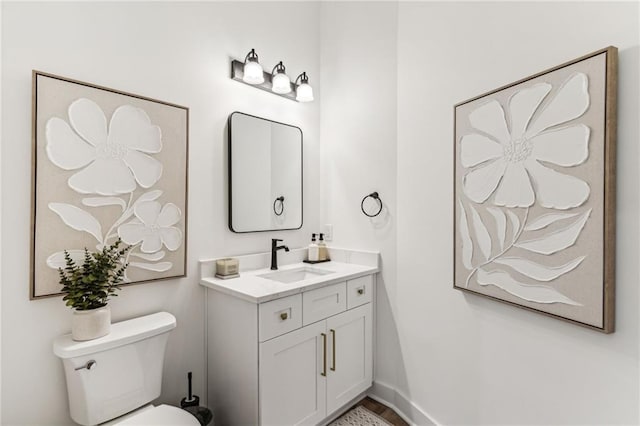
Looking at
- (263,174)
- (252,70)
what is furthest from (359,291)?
(252,70)

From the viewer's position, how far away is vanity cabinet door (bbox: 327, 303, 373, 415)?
6.12 feet

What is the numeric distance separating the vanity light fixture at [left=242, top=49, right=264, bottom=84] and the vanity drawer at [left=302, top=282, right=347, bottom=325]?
133 centimetres

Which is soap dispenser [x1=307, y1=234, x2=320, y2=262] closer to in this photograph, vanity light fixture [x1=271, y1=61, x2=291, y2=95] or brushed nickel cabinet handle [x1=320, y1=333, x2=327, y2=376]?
→ brushed nickel cabinet handle [x1=320, y1=333, x2=327, y2=376]

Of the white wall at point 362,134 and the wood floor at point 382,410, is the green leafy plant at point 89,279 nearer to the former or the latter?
the white wall at point 362,134

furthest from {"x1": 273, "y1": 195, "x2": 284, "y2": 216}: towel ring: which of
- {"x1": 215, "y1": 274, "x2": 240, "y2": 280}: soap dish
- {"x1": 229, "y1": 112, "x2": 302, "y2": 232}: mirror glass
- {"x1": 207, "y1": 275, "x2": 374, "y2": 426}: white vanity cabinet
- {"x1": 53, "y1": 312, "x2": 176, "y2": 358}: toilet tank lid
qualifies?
{"x1": 53, "y1": 312, "x2": 176, "y2": 358}: toilet tank lid

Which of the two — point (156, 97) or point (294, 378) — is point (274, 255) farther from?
point (156, 97)

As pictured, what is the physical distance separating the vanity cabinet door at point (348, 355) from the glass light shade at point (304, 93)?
4.88ft

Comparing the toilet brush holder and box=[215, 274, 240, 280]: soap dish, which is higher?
box=[215, 274, 240, 280]: soap dish

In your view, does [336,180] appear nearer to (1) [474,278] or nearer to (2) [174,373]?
(1) [474,278]

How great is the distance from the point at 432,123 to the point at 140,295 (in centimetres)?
181

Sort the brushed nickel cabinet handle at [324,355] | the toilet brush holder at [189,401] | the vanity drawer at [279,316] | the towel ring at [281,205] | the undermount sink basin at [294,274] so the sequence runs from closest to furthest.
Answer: the vanity drawer at [279,316]
the toilet brush holder at [189,401]
the brushed nickel cabinet handle at [324,355]
the undermount sink basin at [294,274]
the towel ring at [281,205]

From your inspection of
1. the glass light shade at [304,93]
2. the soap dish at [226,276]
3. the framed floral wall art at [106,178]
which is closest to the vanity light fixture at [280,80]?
the glass light shade at [304,93]

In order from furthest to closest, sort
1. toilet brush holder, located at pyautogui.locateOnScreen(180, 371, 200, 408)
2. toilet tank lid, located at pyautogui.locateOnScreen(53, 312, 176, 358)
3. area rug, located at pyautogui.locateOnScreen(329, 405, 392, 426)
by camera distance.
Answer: area rug, located at pyautogui.locateOnScreen(329, 405, 392, 426), toilet brush holder, located at pyautogui.locateOnScreen(180, 371, 200, 408), toilet tank lid, located at pyautogui.locateOnScreen(53, 312, 176, 358)

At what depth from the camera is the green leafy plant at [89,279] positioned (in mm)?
1303
